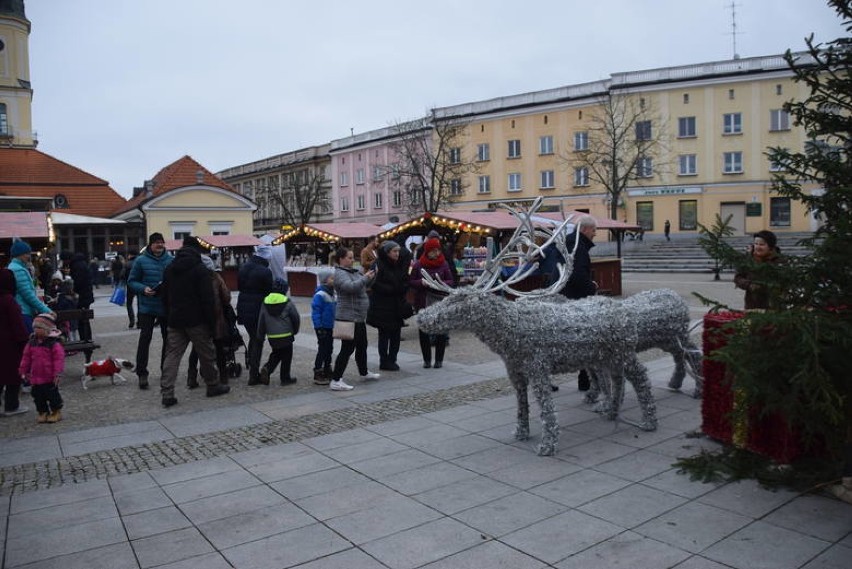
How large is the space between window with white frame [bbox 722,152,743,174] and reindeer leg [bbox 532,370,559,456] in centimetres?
4293

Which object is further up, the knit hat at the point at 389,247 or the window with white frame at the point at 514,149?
the window with white frame at the point at 514,149

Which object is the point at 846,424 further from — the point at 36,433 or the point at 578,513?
the point at 36,433

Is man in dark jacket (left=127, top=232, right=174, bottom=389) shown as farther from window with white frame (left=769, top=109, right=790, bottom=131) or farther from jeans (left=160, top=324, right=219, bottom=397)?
window with white frame (left=769, top=109, right=790, bottom=131)

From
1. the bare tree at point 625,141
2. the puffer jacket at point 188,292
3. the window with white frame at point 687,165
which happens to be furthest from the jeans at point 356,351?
the window with white frame at point 687,165

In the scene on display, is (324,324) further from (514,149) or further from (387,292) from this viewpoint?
(514,149)

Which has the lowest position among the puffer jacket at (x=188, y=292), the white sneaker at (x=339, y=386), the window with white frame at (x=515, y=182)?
the white sneaker at (x=339, y=386)

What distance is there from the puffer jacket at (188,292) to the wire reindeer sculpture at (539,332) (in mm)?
3478

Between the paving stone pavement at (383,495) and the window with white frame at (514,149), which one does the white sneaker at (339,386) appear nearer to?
the paving stone pavement at (383,495)

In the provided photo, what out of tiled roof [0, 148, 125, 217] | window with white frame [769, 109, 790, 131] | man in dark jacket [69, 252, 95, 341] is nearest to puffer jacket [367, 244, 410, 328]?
man in dark jacket [69, 252, 95, 341]

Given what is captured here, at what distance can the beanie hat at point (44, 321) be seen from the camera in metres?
7.51

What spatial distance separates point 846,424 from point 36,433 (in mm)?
7681

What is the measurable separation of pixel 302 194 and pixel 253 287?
53761 millimetres

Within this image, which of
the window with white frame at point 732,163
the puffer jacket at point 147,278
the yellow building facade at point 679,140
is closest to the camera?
the puffer jacket at point 147,278

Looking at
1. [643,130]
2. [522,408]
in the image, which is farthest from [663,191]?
[522,408]
